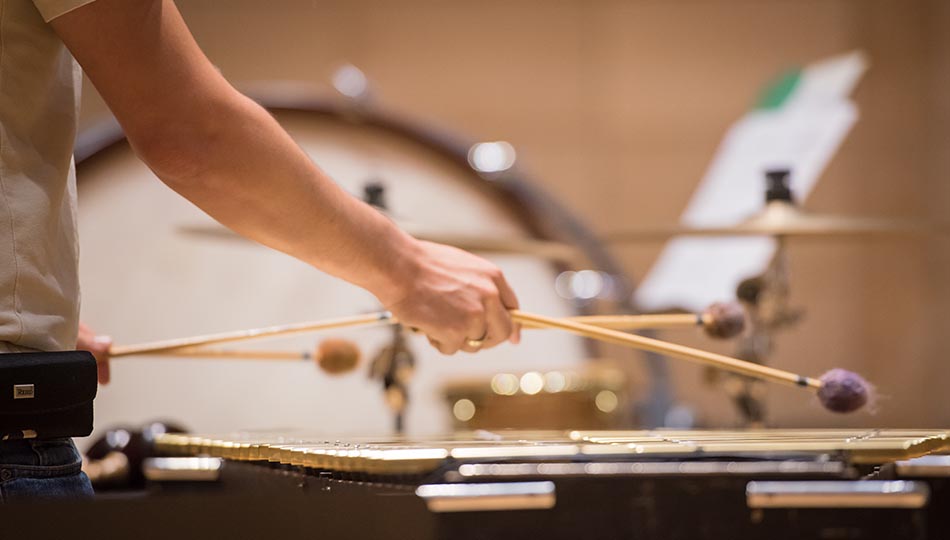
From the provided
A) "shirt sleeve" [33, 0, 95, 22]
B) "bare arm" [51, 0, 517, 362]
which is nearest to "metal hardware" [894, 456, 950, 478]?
"bare arm" [51, 0, 517, 362]

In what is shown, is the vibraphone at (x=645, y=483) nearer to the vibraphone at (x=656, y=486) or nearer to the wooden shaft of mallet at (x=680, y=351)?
the vibraphone at (x=656, y=486)

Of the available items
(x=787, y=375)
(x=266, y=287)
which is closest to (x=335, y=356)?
(x=787, y=375)

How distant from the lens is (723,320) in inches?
64.0

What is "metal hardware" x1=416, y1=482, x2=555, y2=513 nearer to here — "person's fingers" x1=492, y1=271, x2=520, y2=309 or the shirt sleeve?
"person's fingers" x1=492, y1=271, x2=520, y2=309

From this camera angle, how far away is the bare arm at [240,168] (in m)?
1.02

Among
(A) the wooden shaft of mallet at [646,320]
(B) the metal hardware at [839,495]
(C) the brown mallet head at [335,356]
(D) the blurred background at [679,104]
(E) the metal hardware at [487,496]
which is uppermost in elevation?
(D) the blurred background at [679,104]

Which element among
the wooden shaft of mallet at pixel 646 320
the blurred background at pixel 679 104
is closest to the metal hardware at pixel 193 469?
the wooden shaft of mallet at pixel 646 320

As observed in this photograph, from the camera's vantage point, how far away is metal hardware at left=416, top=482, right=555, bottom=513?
1073mm

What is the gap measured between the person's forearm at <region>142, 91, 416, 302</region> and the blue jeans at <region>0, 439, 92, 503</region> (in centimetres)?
27

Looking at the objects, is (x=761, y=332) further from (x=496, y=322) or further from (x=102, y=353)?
(x=102, y=353)

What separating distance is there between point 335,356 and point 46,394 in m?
0.83

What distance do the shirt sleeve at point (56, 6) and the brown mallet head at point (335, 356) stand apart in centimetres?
89

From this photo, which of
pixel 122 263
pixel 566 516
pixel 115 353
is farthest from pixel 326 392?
pixel 566 516

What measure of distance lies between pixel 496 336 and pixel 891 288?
3.79 metres
